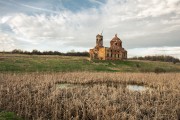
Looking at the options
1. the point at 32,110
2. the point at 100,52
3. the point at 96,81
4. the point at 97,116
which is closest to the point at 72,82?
the point at 96,81

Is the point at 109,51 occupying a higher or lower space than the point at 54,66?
higher

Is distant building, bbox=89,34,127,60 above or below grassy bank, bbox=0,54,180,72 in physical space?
above

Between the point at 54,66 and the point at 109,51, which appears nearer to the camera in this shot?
the point at 54,66

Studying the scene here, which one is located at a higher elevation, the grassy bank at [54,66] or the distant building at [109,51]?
the distant building at [109,51]

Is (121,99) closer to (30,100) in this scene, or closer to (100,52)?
(30,100)

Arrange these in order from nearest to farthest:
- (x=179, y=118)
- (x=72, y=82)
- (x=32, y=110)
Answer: (x=179, y=118) < (x=32, y=110) < (x=72, y=82)

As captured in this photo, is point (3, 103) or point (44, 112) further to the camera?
point (3, 103)

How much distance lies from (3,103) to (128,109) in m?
6.60

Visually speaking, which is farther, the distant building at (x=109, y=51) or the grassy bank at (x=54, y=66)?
the distant building at (x=109, y=51)

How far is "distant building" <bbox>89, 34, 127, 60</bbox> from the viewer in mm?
60406

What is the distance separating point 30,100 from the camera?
12.1 metres

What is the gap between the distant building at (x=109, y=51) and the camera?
60406 millimetres

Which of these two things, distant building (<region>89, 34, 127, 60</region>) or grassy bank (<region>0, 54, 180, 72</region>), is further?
distant building (<region>89, 34, 127, 60</region>)

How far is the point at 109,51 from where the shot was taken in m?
60.8
